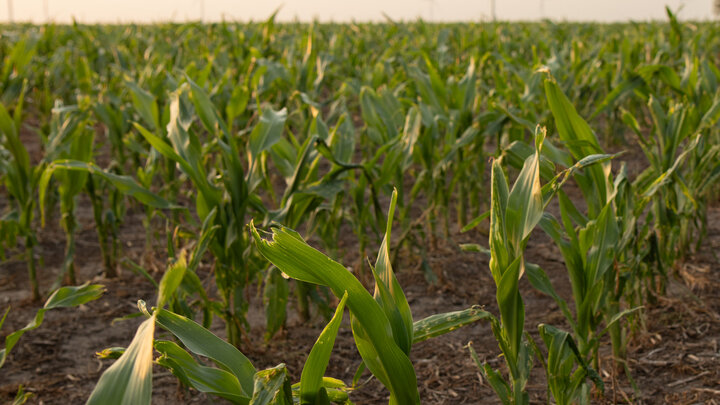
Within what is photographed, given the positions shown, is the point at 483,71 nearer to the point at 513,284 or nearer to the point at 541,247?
the point at 541,247

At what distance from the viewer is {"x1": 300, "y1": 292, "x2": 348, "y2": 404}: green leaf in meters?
1.00

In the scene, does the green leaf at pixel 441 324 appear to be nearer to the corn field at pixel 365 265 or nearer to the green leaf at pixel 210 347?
the corn field at pixel 365 265

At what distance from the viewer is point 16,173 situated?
2633 millimetres

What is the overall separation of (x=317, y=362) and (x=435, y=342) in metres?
1.53

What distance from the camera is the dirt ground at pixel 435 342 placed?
210 cm

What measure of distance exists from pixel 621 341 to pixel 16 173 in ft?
7.06

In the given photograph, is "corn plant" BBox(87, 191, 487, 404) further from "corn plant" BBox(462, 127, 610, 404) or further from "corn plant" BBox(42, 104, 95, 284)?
"corn plant" BBox(42, 104, 95, 284)

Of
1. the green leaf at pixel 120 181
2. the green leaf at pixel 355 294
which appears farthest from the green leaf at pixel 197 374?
the green leaf at pixel 120 181

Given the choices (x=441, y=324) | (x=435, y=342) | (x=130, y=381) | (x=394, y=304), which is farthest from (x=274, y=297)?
(x=130, y=381)

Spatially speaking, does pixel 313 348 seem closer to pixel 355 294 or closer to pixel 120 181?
pixel 355 294

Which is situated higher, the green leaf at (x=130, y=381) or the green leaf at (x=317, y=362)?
the green leaf at (x=130, y=381)

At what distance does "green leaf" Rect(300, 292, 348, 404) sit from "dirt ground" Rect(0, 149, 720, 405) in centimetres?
97

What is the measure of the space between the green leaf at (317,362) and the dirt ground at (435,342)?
0.97 m

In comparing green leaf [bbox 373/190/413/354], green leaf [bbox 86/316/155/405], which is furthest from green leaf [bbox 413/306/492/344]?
green leaf [bbox 86/316/155/405]
